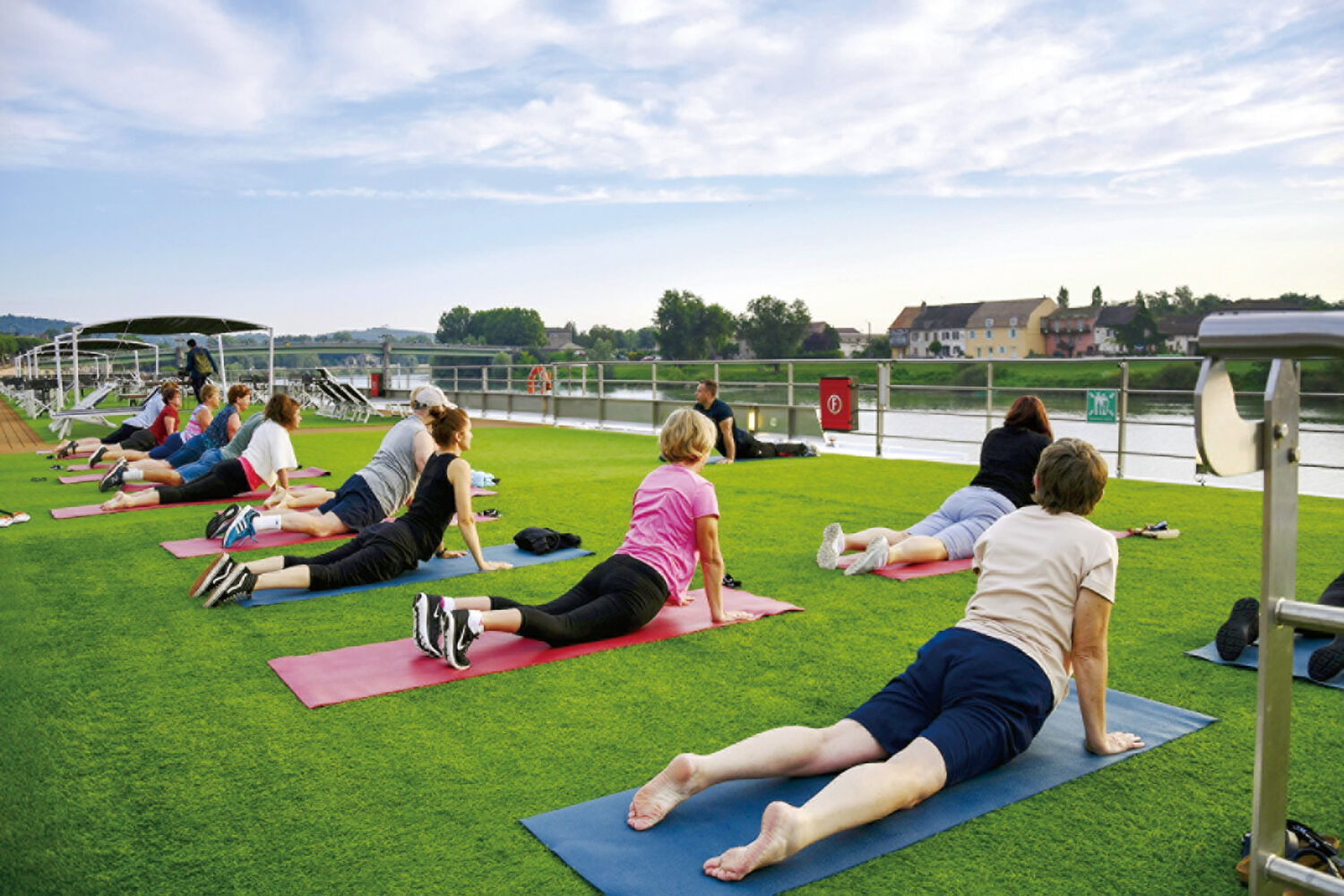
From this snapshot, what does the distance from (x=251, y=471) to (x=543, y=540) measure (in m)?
3.70

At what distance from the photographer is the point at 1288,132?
2503cm

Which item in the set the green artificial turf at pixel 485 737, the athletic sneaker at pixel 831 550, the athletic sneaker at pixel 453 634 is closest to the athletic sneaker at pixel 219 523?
the green artificial turf at pixel 485 737

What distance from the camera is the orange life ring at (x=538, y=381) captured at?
21.1m

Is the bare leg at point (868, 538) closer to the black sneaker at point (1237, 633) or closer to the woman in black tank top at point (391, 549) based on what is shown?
the black sneaker at point (1237, 633)

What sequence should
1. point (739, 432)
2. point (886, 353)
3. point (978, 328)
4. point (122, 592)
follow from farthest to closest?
point (978, 328) < point (886, 353) < point (739, 432) < point (122, 592)

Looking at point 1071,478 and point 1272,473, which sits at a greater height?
point 1272,473

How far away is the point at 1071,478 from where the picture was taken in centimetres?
275

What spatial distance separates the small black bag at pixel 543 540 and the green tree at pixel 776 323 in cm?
9598

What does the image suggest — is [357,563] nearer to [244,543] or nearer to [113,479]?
[244,543]

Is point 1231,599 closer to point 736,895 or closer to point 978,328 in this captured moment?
point 736,895

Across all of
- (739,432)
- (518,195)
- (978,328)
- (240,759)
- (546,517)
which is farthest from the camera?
(978,328)

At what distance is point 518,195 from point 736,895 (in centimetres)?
4438

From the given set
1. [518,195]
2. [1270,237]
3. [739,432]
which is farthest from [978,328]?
[739,432]

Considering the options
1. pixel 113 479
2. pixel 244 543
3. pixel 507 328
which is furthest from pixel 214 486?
pixel 507 328
